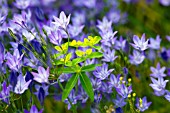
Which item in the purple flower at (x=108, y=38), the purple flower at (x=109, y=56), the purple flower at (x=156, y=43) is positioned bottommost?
the purple flower at (x=109, y=56)

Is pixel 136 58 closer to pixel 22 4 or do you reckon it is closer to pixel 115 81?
pixel 115 81

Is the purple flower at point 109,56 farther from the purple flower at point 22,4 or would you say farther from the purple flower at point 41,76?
the purple flower at point 22,4

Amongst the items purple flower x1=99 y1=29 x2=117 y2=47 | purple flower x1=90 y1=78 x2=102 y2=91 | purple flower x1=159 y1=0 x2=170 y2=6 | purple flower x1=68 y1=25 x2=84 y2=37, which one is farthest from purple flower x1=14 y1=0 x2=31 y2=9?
purple flower x1=159 y1=0 x2=170 y2=6

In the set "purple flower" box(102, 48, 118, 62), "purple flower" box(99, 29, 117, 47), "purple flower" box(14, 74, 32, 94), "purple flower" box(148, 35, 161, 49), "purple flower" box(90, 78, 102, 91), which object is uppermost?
"purple flower" box(99, 29, 117, 47)

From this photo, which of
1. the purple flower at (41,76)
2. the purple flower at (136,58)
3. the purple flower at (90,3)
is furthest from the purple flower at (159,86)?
the purple flower at (90,3)

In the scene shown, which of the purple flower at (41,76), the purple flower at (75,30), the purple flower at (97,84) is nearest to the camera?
the purple flower at (41,76)

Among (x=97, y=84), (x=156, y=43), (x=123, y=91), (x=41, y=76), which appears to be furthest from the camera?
(x=156, y=43)

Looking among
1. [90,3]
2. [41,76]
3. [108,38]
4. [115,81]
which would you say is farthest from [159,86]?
[90,3]

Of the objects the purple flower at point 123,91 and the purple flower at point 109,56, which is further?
the purple flower at point 109,56

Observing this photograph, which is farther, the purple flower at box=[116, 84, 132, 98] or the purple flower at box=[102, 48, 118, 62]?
the purple flower at box=[102, 48, 118, 62]

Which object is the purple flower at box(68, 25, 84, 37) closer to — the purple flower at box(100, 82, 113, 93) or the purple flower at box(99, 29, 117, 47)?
the purple flower at box(99, 29, 117, 47)
